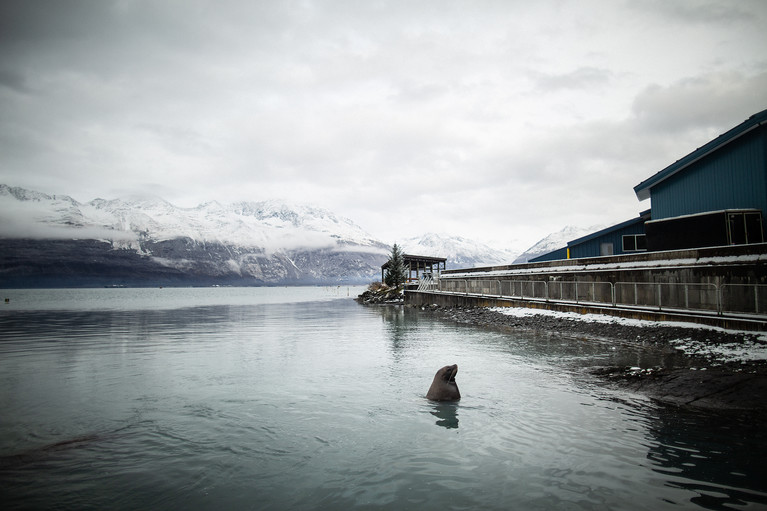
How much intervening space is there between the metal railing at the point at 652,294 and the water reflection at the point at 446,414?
40.9ft

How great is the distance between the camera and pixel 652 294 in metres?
21.2

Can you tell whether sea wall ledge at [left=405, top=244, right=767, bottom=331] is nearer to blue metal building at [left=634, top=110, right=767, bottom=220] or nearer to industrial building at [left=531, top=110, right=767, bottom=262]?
industrial building at [left=531, top=110, right=767, bottom=262]

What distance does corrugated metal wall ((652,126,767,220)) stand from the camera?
22.7 meters

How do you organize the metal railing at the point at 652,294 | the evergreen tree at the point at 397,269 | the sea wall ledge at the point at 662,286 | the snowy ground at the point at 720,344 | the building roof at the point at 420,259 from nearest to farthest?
the snowy ground at the point at 720,344 → the metal railing at the point at 652,294 → the sea wall ledge at the point at 662,286 → the evergreen tree at the point at 397,269 → the building roof at the point at 420,259

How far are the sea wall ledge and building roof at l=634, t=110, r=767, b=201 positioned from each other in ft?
26.5

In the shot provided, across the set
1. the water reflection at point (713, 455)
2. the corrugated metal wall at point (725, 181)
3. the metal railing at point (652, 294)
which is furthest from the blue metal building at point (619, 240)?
the water reflection at point (713, 455)

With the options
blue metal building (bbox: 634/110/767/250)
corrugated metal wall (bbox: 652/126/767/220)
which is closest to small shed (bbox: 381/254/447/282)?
corrugated metal wall (bbox: 652/126/767/220)

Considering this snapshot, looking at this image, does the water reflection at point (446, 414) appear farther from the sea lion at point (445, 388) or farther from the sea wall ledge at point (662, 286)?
the sea wall ledge at point (662, 286)

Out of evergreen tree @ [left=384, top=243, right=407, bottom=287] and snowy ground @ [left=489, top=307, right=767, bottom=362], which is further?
evergreen tree @ [left=384, top=243, right=407, bottom=287]

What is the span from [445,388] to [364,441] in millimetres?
3444

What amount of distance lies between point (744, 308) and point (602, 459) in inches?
510

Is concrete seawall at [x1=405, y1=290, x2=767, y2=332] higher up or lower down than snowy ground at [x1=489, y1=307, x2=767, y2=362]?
higher up

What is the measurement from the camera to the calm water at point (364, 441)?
6430 millimetres

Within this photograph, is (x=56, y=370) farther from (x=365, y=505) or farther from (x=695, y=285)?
(x=695, y=285)
